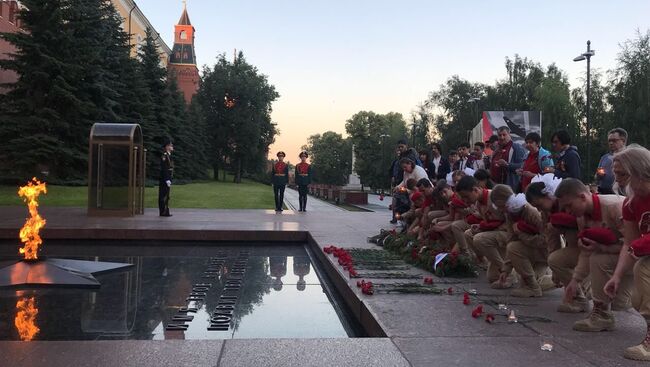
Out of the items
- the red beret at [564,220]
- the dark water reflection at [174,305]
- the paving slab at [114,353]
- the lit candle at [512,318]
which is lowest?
the dark water reflection at [174,305]

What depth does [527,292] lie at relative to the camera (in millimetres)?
5418

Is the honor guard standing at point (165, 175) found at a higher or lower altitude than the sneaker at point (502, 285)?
higher

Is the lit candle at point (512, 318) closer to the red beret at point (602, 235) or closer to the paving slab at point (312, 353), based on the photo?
the red beret at point (602, 235)

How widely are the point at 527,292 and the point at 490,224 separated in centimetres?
89

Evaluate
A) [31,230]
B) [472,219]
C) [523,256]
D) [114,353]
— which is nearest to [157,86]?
[31,230]

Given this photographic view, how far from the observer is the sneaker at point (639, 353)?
3.36 meters

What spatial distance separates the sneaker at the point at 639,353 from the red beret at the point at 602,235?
916mm

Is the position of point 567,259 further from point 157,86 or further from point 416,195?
point 157,86

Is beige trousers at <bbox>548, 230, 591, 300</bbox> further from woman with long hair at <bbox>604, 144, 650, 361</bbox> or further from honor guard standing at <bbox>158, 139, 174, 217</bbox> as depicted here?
honor guard standing at <bbox>158, 139, 174, 217</bbox>

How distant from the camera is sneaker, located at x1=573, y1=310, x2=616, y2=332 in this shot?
4.12 m

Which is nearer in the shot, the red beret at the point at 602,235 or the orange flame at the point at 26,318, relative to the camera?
the red beret at the point at 602,235

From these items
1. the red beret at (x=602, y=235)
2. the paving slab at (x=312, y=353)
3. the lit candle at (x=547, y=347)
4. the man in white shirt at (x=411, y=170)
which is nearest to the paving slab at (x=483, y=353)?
the lit candle at (x=547, y=347)

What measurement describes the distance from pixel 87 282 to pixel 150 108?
32.5 metres

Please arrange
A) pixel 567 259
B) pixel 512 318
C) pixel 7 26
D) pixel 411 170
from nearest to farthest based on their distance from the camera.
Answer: pixel 512 318, pixel 567 259, pixel 411 170, pixel 7 26
